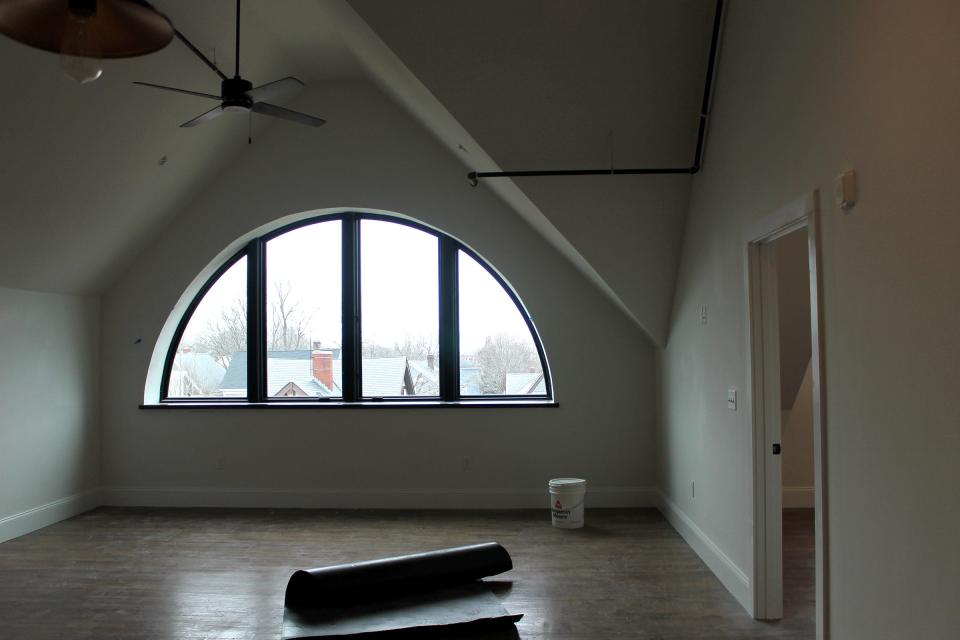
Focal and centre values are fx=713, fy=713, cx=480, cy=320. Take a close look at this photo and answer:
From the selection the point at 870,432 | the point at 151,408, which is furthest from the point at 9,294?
the point at 870,432

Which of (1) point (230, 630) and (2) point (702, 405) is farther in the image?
(2) point (702, 405)

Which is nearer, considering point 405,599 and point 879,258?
point 879,258

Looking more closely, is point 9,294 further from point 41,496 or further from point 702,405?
point 702,405

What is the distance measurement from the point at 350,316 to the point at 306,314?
43cm

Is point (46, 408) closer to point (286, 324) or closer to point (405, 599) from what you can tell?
point (286, 324)

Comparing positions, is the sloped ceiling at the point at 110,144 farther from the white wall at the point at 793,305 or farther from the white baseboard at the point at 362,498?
the white wall at the point at 793,305

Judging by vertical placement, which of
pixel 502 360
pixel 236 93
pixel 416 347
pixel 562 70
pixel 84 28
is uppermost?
pixel 562 70

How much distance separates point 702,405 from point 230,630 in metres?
3.11

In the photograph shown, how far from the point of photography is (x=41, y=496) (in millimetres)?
5777

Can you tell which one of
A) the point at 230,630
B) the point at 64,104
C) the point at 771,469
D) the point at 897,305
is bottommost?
the point at 230,630

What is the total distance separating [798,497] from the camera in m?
6.09

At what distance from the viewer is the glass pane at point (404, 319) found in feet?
22.0

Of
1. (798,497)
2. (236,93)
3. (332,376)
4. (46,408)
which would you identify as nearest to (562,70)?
(236,93)

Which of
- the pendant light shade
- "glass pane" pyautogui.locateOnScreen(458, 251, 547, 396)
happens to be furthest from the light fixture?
"glass pane" pyautogui.locateOnScreen(458, 251, 547, 396)
